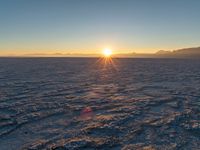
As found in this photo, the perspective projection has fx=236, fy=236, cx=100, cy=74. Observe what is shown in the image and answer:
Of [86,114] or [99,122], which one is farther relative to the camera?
[86,114]

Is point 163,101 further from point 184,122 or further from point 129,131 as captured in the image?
point 129,131

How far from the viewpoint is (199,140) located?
4582 millimetres

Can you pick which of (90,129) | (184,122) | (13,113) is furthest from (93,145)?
(13,113)

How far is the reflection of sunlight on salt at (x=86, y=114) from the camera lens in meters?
6.06

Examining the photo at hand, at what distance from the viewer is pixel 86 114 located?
20.9 ft

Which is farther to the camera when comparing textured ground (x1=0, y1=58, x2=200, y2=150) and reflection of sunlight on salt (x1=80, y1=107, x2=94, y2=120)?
reflection of sunlight on salt (x1=80, y1=107, x2=94, y2=120)

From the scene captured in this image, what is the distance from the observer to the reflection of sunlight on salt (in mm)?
6059

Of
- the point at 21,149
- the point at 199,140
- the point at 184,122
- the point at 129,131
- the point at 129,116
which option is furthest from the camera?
the point at 129,116

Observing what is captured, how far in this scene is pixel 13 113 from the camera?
20.6 ft

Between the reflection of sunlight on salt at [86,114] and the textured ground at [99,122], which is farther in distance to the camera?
the reflection of sunlight on salt at [86,114]

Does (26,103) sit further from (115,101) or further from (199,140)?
(199,140)

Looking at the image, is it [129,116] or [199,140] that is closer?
[199,140]

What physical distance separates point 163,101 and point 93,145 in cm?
420

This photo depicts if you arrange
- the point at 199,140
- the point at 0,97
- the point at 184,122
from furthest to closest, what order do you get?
the point at 0,97 → the point at 184,122 → the point at 199,140
